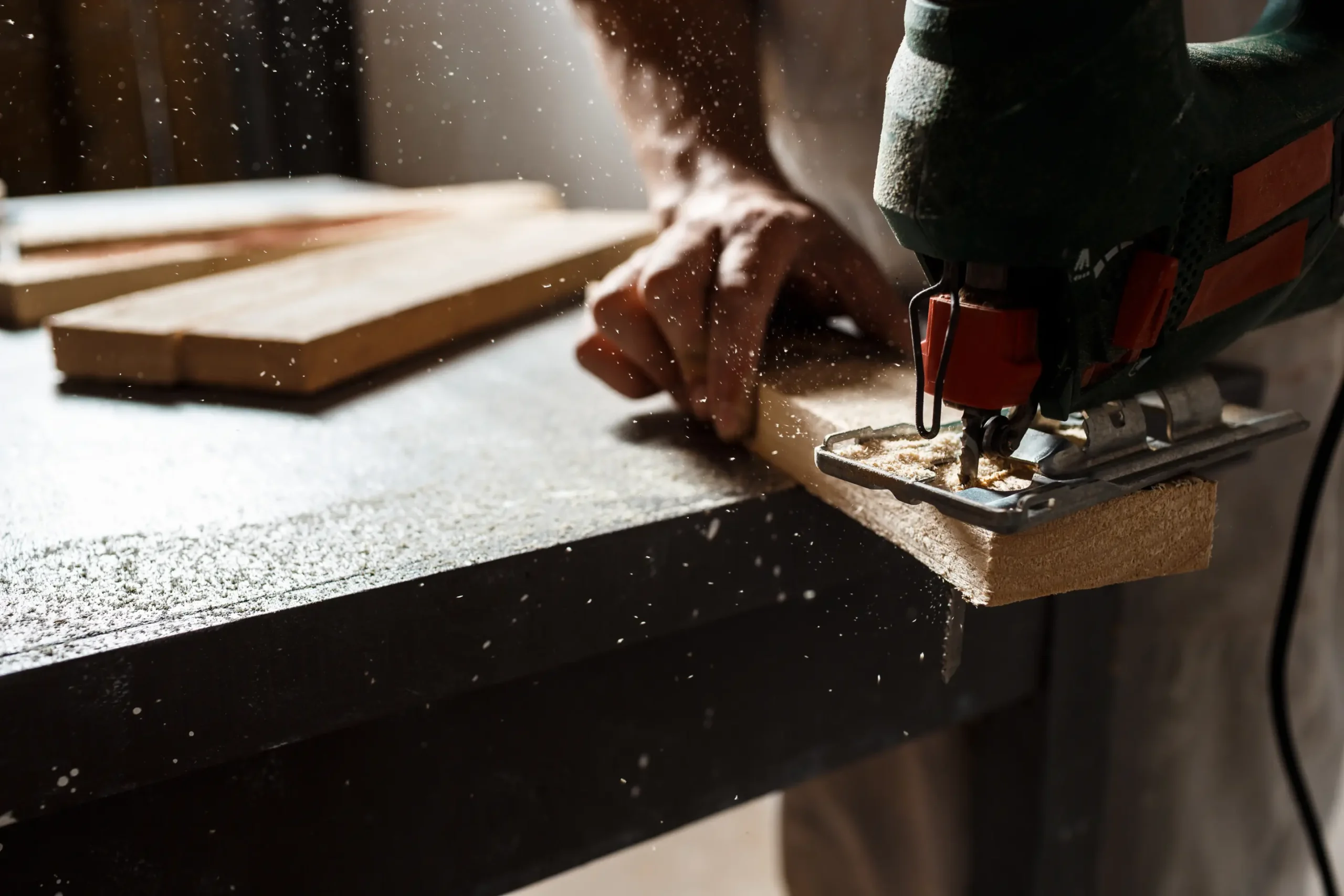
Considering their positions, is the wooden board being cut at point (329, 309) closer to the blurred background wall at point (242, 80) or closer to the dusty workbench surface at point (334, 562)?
the dusty workbench surface at point (334, 562)

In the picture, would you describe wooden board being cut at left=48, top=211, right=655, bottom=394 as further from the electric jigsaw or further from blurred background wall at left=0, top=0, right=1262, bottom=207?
the electric jigsaw

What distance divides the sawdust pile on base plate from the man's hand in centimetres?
17

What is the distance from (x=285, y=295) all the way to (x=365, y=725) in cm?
55

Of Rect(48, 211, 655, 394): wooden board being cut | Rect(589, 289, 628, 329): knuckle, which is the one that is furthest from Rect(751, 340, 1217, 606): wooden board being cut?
Rect(48, 211, 655, 394): wooden board being cut

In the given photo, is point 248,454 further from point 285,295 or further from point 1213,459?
point 1213,459

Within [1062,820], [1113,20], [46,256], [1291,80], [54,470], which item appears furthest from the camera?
[46,256]

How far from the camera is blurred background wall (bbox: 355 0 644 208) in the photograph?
572 mm

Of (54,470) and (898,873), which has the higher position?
(54,470)

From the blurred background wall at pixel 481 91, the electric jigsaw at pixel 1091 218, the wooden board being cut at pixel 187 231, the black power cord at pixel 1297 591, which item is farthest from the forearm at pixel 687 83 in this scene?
the wooden board being cut at pixel 187 231

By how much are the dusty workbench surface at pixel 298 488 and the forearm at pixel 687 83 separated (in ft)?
0.62

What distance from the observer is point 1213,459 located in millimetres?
557

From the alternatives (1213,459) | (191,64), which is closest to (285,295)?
(191,64)

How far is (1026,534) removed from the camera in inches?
20.0

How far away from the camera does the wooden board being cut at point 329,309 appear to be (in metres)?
0.89
